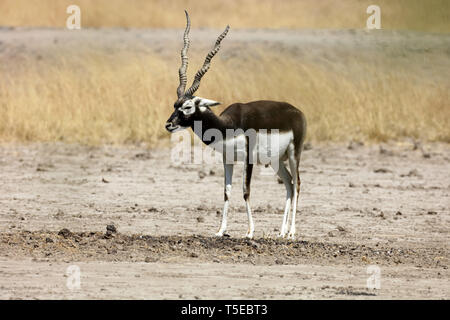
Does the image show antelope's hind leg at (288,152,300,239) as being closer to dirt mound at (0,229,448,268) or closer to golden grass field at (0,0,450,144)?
dirt mound at (0,229,448,268)

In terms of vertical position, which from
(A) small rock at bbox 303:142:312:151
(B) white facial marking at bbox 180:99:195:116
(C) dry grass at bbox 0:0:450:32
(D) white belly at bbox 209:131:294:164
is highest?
(C) dry grass at bbox 0:0:450:32

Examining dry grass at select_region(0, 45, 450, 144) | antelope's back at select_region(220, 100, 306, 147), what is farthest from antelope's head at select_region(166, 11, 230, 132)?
dry grass at select_region(0, 45, 450, 144)

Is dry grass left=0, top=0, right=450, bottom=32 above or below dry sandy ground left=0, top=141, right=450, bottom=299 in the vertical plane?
above

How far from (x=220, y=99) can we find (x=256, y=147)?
29.0 feet

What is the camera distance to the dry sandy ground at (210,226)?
8266mm

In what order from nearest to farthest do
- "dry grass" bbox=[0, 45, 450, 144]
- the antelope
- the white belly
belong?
the antelope, the white belly, "dry grass" bbox=[0, 45, 450, 144]

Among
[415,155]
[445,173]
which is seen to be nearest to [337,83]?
[415,155]

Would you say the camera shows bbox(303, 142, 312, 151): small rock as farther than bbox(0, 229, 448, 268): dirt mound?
Yes

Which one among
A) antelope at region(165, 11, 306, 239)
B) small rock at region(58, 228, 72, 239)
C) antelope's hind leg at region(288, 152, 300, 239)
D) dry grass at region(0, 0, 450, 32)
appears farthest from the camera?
dry grass at region(0, 0, 450, 32)

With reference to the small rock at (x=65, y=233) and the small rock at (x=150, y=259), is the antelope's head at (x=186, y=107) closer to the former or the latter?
the small rock at (x=150, y=259)

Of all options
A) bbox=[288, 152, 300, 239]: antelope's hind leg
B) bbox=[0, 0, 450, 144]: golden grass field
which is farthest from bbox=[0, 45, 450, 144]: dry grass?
bbox=[288, 152, 300, 239]: antelope's hind leg

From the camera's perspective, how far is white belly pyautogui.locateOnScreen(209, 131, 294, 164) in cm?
973

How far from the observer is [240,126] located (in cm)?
977

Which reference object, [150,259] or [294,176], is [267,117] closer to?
[294,176]
